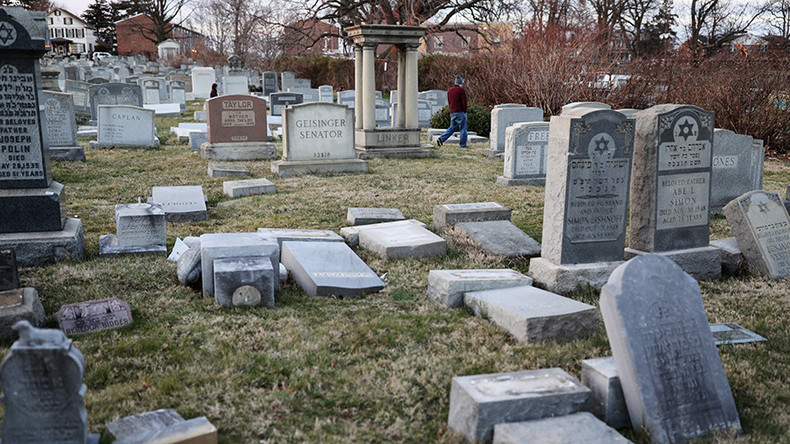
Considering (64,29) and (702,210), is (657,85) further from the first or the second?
(64,29)

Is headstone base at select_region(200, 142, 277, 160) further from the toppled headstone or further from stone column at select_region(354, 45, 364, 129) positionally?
the toppled headstone

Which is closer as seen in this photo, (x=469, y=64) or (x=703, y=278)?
(x=703, y=278)

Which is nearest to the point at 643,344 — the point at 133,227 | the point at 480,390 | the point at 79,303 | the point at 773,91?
the point at 480,390

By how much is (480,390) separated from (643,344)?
883mm

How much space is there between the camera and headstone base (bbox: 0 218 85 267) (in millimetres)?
6000

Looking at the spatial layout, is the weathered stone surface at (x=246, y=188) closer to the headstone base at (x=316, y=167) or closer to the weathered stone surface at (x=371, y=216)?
the headstone base at (x=316, y=167)

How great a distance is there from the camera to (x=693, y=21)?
99.9ft

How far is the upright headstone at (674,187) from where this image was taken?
604 centimetres

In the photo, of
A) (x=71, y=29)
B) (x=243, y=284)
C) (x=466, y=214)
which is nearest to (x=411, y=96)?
(x=466, y=214)

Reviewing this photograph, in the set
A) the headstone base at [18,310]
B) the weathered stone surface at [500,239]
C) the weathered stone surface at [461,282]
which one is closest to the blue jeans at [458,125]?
the weathered stone surface at [500,239]

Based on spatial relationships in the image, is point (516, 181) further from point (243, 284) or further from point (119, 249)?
point (243, 284)

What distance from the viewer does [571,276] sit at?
18.6 feet

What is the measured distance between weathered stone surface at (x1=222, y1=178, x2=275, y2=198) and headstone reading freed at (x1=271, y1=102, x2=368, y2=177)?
1.79 m

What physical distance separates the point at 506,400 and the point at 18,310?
3394 mm
